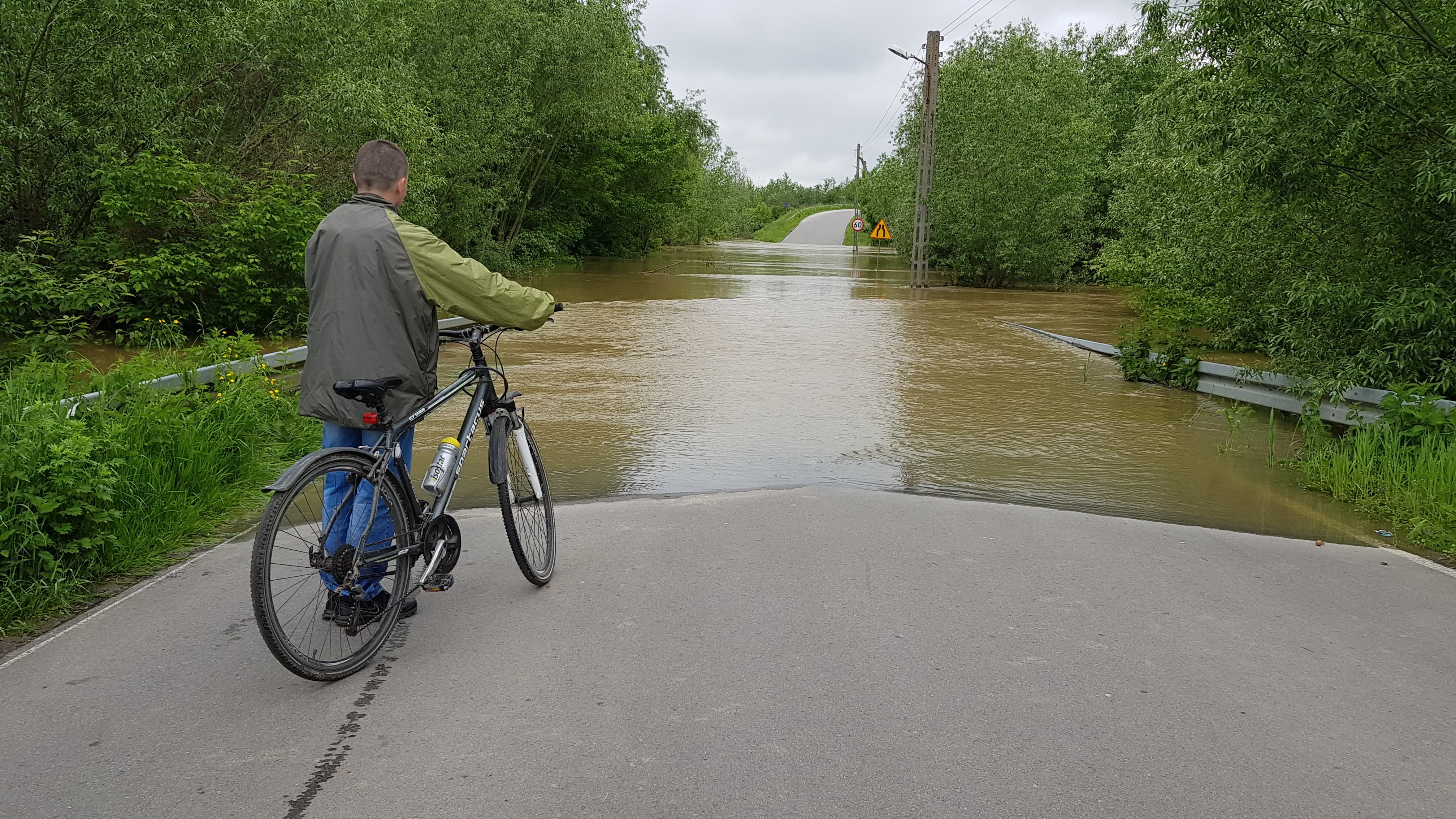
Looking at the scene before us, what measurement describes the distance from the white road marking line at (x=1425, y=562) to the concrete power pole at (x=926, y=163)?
25.2 m

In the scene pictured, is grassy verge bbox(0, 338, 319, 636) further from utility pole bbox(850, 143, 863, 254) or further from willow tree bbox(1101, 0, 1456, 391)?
utility pole bbox(850, 143, 863, 254)

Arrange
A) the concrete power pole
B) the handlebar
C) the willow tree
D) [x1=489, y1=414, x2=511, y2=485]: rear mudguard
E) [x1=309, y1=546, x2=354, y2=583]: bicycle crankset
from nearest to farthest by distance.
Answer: [x1=309, y1=546, x2=354, y2=583]: bicycle crankset, the handlebar, [x1=489, y1=414, x2=511, y2=485]: rear mudguard, the willow tree, the concrete power pole

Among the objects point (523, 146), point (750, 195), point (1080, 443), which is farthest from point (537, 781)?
point (750, 195)

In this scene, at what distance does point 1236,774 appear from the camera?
11.1 ft

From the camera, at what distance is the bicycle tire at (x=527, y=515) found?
15.9 feet

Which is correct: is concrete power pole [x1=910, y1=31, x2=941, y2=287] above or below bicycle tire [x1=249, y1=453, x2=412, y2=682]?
Answer: above

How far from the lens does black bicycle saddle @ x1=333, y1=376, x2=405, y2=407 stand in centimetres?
411

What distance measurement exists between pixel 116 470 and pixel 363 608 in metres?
2.26

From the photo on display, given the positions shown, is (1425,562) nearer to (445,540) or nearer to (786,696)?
(786,696)

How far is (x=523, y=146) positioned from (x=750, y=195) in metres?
124

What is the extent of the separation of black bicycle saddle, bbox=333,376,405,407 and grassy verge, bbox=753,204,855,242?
105974 millimetres

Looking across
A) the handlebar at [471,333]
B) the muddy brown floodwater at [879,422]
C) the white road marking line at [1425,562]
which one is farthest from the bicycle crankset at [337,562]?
the white road marking line at [1425,562]

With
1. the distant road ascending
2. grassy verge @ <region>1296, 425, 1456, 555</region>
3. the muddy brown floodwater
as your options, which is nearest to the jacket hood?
the muddy brown floodwater

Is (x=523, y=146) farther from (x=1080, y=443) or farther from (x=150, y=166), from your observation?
(x=1080, y=443)
